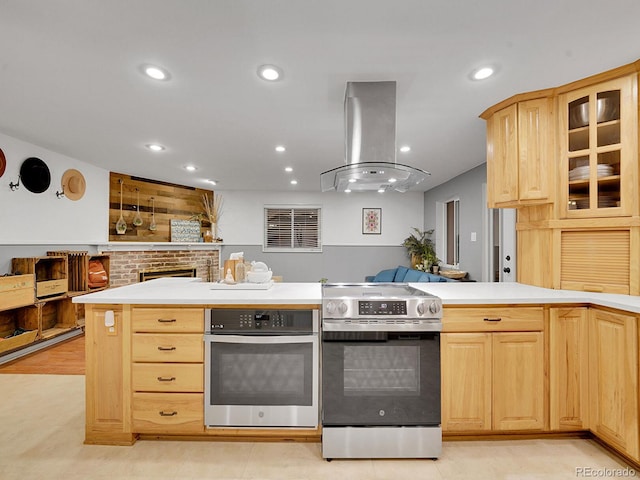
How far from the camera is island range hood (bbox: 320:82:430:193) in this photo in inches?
84.7

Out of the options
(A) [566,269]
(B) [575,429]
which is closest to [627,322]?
(A) [566,269]

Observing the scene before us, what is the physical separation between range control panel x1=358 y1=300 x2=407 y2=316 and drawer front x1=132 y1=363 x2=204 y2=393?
3.48 ft

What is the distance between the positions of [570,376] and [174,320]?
8.17 ft

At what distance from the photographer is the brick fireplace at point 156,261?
15.2 feet

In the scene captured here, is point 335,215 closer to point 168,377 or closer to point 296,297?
point 296,297

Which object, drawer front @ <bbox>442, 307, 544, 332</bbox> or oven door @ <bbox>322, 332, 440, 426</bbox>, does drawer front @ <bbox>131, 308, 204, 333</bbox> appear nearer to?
oven door @ <bbox>322, 332, 440, 426</bbox>

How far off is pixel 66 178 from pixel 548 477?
18.0ft

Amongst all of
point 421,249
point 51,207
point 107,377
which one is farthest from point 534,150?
point 51,207

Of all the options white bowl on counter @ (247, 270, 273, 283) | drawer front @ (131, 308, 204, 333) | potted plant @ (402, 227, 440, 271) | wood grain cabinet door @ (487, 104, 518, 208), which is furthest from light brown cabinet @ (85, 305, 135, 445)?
potted plant @ (402, 227, 440, 271)

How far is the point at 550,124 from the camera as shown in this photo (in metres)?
2.27

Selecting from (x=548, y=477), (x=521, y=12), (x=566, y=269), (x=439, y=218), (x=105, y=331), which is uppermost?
(x=521, y=12)

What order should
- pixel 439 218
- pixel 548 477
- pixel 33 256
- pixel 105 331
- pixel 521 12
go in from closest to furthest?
1. pixel 521 12
2. pixel 548 477
3. pixel 105 331
4. pixel 33 256
5. pixel 439 218

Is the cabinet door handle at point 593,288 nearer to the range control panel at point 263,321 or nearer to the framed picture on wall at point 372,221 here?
the range control panel at point 263,321

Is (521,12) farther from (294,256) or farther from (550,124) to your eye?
(294,256)
